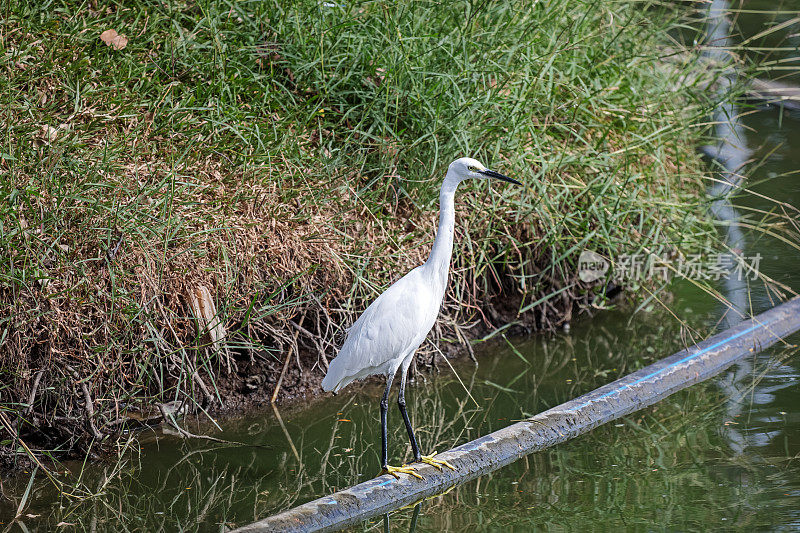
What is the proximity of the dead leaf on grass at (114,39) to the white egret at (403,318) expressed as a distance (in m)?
1.60

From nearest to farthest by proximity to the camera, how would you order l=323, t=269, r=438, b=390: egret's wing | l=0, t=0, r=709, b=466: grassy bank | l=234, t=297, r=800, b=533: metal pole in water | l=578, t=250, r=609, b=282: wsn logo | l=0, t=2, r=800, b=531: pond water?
l=234, t=297, r=800, b=533: metal pole in water → l=0, t=2, r=800, b=531: pond water → l=323, t=269, r=438, b=390: egret's wing → l=0, t=0, r=709, b=466: grassy bank → l=578, t=250, r=609, b=282: wsn logo

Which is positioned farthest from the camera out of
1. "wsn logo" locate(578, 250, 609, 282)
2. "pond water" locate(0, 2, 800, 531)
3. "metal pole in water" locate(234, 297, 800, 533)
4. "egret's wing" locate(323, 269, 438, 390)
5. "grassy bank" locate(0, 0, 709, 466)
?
"wsn logo" locate(578, 250, 609, 282)

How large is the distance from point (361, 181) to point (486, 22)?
95 cm

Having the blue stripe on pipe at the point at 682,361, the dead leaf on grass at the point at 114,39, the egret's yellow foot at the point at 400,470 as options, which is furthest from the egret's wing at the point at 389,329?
the dead leaf on grass at the point at 114,39

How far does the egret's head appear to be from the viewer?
110 inches

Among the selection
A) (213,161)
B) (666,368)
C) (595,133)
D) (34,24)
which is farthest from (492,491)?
(34,24)

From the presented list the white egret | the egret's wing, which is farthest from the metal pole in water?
the egret's wing

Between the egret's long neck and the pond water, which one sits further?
the egret's long neck

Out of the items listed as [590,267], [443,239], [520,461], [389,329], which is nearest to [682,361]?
[590,267]

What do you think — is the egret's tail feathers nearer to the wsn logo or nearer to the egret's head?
the egret's head

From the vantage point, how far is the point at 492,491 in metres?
2.66

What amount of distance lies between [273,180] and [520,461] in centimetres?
146

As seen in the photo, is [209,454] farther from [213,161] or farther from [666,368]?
[666,368]

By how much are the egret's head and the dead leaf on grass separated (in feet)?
5.24
